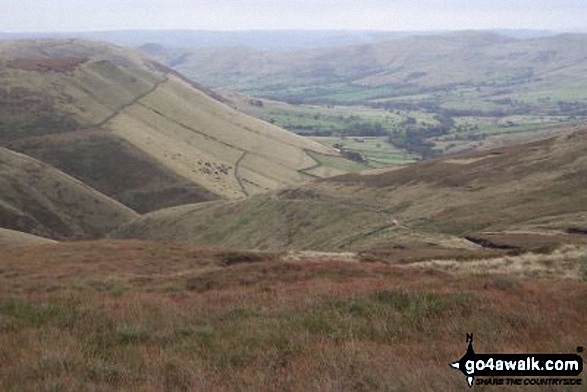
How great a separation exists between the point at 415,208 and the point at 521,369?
75.7 meters

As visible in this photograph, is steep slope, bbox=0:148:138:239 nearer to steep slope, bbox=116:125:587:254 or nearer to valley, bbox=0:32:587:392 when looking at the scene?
steep slope, bbox=116:125:587:254

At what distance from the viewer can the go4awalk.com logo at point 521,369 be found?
31.2 ft

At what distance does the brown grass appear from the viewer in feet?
33.9

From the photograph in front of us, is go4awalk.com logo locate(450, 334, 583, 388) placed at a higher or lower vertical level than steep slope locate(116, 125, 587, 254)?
higher

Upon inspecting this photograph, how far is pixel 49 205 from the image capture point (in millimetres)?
138125

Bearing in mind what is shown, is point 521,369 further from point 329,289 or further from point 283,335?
point 329,289

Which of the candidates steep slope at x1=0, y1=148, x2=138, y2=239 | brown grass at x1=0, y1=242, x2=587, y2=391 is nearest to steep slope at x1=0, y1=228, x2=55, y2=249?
steep slope at x1=0, y1=148, x2=138, y2=239

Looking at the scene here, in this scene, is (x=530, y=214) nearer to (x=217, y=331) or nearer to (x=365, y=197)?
(x=365, y=197)

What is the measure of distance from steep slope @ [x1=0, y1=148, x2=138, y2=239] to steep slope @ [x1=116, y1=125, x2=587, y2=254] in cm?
1097

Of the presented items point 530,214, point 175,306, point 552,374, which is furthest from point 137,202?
point 552,374

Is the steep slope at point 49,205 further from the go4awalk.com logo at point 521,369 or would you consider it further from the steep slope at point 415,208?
the go4awalk.com logo at point 521,369

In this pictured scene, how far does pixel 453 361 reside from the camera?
36.4 ft

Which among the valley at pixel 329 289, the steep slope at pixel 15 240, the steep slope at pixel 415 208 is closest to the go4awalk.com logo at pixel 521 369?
the valley at pixel 329 289

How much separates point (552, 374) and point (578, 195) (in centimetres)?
6438
